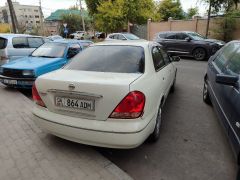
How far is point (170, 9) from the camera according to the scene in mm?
42156

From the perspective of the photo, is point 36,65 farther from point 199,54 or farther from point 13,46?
point 199,54

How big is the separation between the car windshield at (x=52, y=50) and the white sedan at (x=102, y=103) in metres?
3.86

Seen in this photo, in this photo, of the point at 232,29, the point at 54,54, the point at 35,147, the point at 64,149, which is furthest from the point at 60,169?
the point at 232,29

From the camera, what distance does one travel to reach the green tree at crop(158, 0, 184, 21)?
42.1 m

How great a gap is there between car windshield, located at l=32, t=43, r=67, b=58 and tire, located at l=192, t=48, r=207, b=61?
8.72 meters

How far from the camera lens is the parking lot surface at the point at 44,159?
9.58ft

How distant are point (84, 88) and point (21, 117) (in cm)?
247

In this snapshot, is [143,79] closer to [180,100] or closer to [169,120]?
[169,120]

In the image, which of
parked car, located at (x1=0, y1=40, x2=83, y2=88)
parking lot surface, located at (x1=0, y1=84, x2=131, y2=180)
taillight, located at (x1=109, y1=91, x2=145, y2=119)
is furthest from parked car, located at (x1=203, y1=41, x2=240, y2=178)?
parked car, located at (x1=0, y1=40, x2=83, y2=88)

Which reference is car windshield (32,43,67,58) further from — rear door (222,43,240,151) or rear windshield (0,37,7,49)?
rear door (222,43,240,151)

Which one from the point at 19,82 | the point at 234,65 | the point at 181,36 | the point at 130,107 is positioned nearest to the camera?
the point at 130,107

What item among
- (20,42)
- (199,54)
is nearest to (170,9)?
(199,54)

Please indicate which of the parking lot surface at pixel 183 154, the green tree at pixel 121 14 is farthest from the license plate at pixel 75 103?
the green tree at pixel 121 14

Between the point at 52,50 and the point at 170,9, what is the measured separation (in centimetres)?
3876
